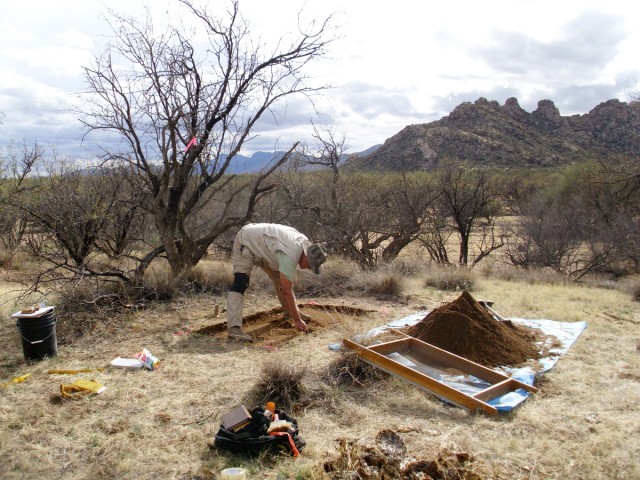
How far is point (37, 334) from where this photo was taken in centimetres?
481

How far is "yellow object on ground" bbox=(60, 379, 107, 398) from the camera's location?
399cm

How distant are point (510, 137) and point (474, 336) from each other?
52.8 m

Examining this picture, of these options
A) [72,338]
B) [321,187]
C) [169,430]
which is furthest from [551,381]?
[321,187]

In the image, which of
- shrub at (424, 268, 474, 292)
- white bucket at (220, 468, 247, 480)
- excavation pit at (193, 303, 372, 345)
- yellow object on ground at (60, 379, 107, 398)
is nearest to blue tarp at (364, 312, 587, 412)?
excavation pit at (193, 303, 372, 345)

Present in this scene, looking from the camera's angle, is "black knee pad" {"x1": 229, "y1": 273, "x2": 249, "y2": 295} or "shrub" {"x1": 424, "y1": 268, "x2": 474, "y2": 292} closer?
"black knee pad" {"x1": 229, "y1": 273, "x2": 249, "y2": 295}

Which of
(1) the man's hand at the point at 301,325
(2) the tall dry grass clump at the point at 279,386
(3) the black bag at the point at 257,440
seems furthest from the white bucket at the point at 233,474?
(1) the man's hand at the point at 301,325

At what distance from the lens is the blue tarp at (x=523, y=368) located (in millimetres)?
4051

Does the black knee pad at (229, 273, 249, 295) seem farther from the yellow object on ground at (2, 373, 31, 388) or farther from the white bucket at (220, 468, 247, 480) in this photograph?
the white bucket at (220, 468, 247, 480)

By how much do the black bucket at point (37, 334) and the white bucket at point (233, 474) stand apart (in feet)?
9.31

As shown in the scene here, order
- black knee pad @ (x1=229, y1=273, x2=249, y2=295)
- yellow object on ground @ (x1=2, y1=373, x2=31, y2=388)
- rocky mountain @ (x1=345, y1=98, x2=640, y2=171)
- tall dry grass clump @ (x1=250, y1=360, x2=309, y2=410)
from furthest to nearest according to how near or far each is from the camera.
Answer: rocky mountain @ (x1=345, y1=98, x2=640, y2=171) < black knee pad @ (x1=229, y1=273, x2=249, y2=295) < yellow object on ground @ (x1=2, y1=373, x2=31, y2=388) < tall dry grass clump @ (x1=250, y1=360, x2=309, y2=410)

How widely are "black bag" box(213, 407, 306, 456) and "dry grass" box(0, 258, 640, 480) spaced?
2.8 inches

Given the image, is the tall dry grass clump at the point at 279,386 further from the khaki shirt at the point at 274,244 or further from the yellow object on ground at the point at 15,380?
the yellow object on ground at the point at 15,380

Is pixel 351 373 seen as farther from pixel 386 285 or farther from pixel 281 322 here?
pixel 386 285

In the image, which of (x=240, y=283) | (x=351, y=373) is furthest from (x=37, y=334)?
(x=351, y=373)
